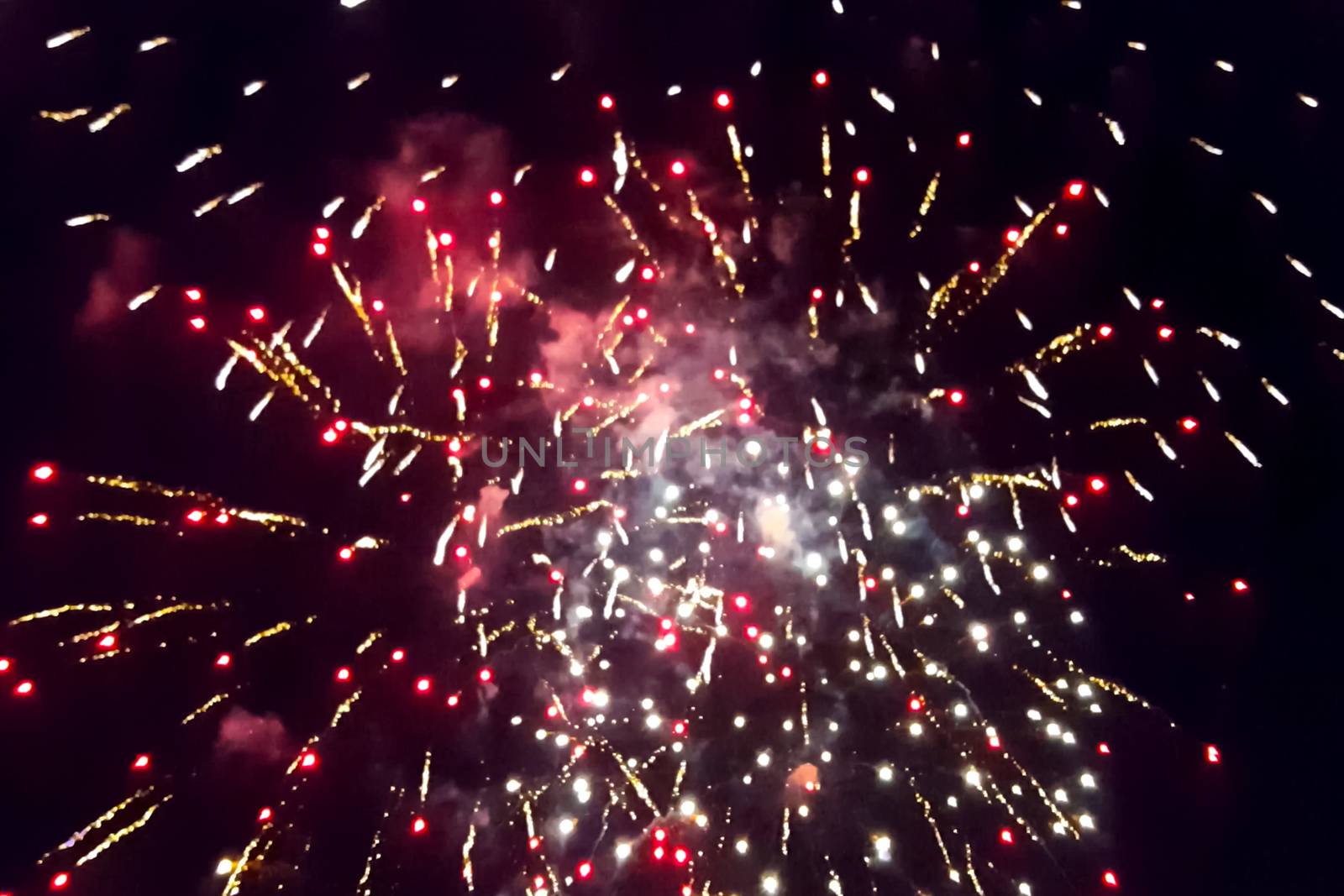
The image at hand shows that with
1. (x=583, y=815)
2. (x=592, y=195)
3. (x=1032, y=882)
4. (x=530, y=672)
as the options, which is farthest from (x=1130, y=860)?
(x=592, y=195)

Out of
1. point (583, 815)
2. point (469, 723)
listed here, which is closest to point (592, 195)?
point (469, 723)

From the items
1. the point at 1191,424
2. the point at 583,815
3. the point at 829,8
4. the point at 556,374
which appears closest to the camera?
the point at 829,8

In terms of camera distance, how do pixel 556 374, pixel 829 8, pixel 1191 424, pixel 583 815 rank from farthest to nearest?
pixel 583 815 < pixel 556 374 < pixel 1191 424 < pixel 829 8

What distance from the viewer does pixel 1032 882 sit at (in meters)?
4.82

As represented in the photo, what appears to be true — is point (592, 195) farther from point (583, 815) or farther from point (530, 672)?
point (583, 815)

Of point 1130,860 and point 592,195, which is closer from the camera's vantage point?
point 592,195

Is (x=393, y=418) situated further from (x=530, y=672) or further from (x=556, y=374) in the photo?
(x=530, y=672)

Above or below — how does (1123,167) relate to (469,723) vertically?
above

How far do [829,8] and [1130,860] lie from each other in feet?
17.1

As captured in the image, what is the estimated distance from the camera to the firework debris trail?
4.30 m

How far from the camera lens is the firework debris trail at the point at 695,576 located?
4301 millimetres

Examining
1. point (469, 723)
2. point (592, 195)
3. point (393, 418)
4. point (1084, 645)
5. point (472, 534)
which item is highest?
point (592, 195)

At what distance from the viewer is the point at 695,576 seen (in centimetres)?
475

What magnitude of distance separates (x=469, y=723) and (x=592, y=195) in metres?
3.32
